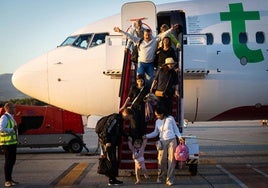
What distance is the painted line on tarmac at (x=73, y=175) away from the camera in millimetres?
10742

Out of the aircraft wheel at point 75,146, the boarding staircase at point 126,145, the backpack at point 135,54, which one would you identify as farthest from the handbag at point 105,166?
the aircraft wheel at point 75,146

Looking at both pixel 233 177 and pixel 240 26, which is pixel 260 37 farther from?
pixel 233 177

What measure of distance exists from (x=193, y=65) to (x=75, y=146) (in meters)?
8.08

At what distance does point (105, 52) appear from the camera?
13961 millimetres

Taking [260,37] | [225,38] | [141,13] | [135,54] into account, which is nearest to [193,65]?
[225,38]

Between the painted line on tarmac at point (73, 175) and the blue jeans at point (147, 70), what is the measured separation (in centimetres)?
304

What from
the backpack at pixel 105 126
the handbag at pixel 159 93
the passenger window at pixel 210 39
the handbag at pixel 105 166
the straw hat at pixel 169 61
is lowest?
the handbag at pixel 105 166

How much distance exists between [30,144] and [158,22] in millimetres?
8084

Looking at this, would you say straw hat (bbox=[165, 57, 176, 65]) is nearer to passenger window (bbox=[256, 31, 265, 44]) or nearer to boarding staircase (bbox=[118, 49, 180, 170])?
boarding staircase (bbox=[118, 49, 180, 170])

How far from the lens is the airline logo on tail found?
13.8 metres

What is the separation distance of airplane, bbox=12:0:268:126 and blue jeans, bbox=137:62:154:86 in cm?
115

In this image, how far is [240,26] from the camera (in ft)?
46.4

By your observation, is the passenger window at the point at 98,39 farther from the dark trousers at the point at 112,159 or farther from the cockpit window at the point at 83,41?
the dark trousers at the point at 112,159

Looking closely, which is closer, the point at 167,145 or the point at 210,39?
the point at 167,145
